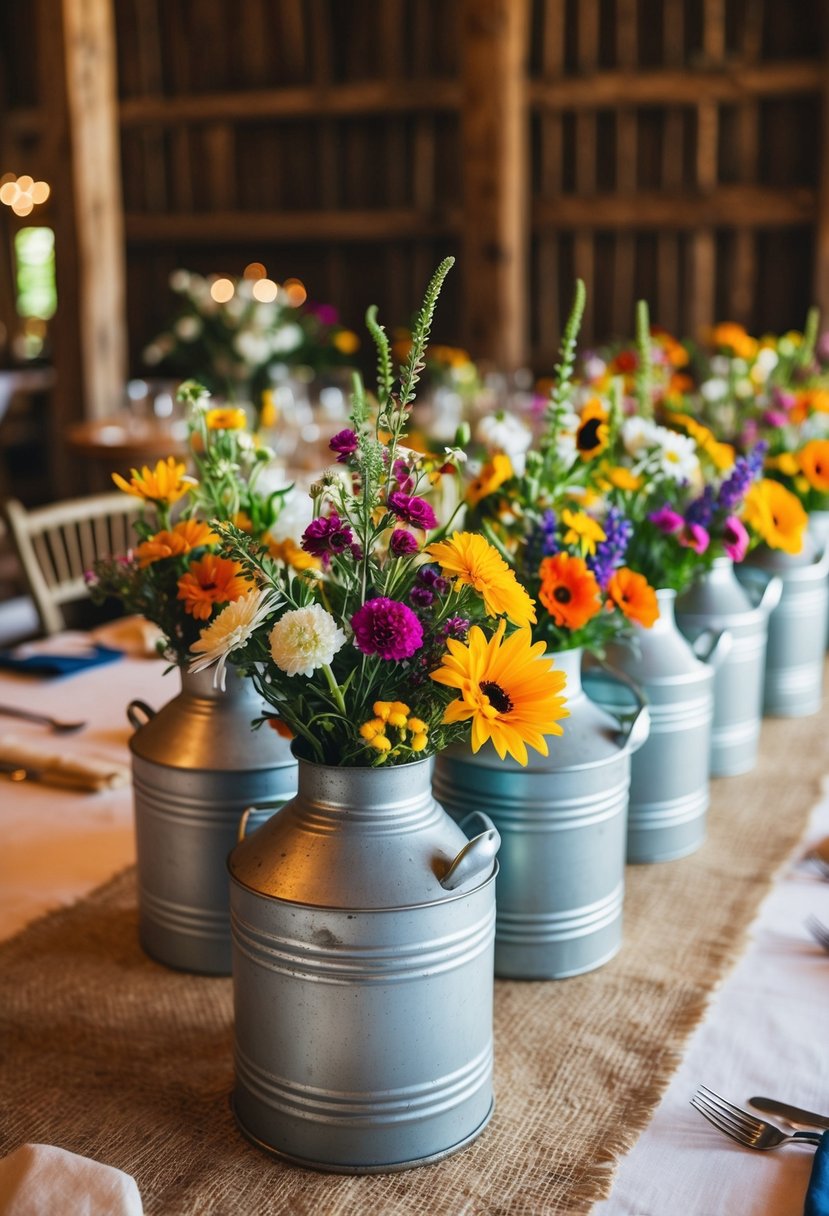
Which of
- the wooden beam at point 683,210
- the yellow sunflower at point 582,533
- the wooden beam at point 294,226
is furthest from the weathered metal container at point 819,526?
the wooden beam at point 294,226

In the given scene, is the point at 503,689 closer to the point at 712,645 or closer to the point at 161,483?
the point at 161,483

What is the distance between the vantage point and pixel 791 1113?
939 mm

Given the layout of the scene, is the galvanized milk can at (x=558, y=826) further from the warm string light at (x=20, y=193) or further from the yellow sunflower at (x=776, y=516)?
the warm string light at (x=20, y=193)

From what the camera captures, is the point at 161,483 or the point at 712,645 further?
the point at 712,645

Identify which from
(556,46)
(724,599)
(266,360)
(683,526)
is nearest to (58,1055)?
Result: (683,526)

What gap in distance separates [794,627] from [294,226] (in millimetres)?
5175

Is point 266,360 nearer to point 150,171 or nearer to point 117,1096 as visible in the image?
point 150,171

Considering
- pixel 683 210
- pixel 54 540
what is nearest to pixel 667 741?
pixel 54 540

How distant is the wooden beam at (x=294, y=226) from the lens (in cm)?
629

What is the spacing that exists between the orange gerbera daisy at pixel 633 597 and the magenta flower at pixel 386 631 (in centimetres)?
43

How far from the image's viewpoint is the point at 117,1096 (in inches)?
38.3

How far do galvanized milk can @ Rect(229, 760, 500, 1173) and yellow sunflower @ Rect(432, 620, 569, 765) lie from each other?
7 centimetres

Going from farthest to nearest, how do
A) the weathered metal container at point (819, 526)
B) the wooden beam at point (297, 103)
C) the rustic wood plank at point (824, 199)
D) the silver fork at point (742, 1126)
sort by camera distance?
the wooden beam at point (297, 103)
the rustic wood plank at point (824, 199)
the weathered metal container at point (819, 526)
the silver fork at point (742, 1126)

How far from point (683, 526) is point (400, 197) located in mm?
5392
